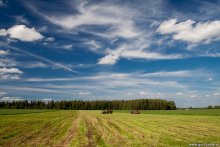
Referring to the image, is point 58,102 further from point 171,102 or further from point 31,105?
point 171,102

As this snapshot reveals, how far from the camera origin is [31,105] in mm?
194625

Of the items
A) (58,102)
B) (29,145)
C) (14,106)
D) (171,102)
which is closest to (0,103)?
(14,106)

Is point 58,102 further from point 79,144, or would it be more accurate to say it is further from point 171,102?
point 79,144

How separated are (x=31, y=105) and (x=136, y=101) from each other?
82.3m

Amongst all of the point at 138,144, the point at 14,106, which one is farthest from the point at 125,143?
the point at 14,106

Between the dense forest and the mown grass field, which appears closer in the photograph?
the mown grass field

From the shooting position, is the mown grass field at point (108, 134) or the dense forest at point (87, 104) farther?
the dense forest at point (87, 104)

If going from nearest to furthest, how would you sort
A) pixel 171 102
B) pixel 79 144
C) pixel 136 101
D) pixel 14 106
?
1. pixel 79 144
2. pixel 171 102
3. pixel 136 101
4. pixel 14 106

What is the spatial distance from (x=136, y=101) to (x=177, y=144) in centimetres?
15623

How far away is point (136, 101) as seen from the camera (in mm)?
170500

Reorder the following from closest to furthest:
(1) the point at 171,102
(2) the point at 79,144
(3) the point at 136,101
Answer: (2) the point at 79,144 → (1) the point at 171,102 → (3) the point at 136,101

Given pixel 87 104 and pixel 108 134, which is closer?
pixel 108 134

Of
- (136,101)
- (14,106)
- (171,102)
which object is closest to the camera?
(171,102)

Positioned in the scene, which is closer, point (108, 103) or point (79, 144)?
point (79, 144)
